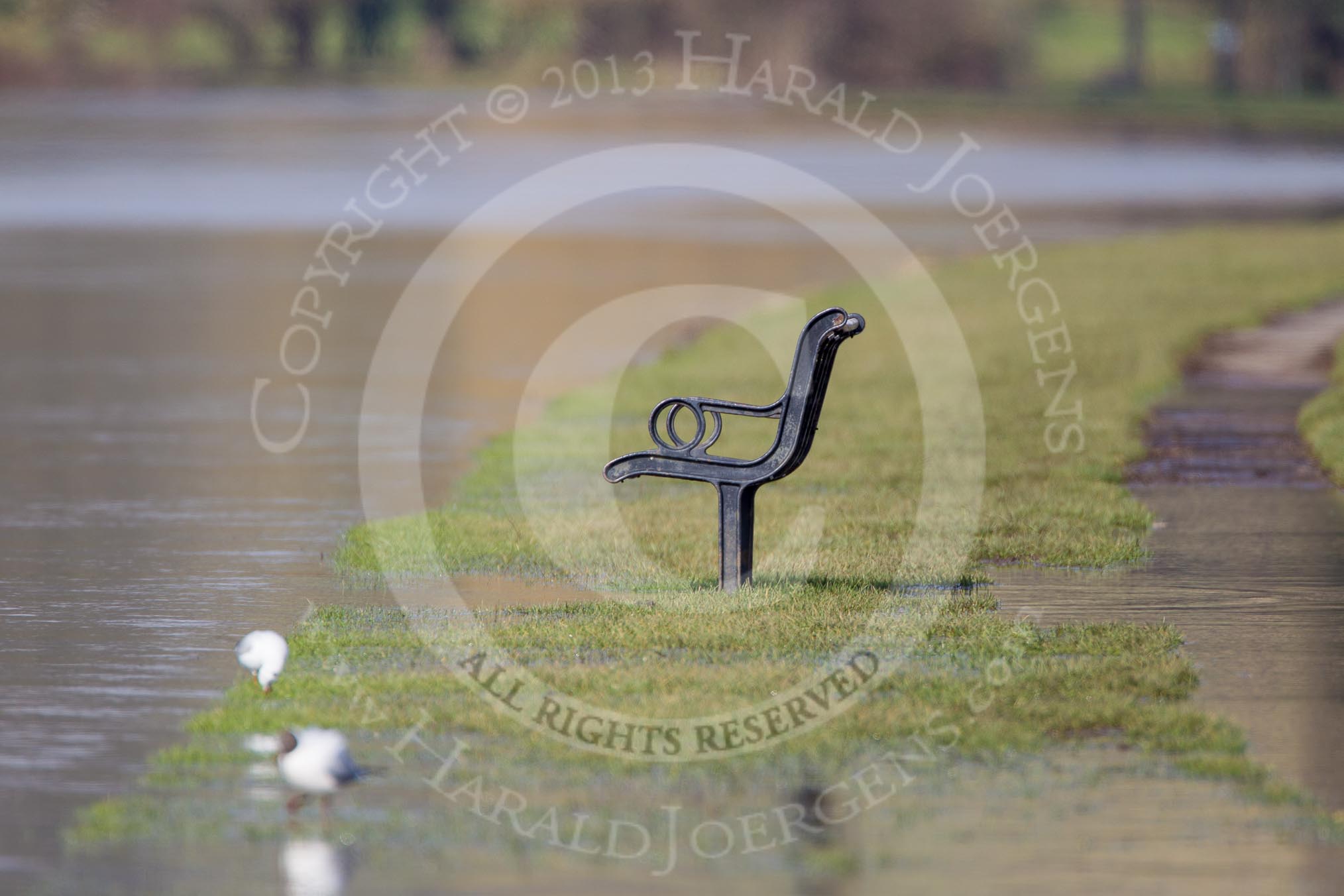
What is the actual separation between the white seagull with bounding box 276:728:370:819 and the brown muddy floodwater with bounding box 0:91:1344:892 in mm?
324

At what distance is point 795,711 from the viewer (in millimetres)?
7633

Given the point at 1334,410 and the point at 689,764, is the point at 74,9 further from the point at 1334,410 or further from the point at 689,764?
the point at 689,764

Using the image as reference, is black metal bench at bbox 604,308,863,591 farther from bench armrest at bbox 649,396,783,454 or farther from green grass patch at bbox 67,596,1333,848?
green grass patch at bbox 67,596,1333,848

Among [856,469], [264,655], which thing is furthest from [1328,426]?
[264,655]

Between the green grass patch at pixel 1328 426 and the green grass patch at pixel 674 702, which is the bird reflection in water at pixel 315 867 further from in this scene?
the green grass patch at pixel 1328 426

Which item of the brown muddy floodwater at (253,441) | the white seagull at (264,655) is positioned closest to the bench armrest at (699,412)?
the brown muddy floodwater at (253,441)

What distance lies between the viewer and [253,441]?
47.4 ft

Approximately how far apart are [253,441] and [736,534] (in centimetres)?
604

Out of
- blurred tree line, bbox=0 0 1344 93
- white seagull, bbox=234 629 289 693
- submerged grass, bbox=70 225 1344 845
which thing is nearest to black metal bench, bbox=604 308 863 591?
submerged grass, bbox=70 225 1344 845

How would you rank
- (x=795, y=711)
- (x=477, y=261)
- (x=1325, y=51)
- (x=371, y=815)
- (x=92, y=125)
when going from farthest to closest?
1. (x=1325, y=51)
2. (x=92, y=125)
3. (x=477, y=261)
4. (x=795, y=711)
5. (x=371, y=815)

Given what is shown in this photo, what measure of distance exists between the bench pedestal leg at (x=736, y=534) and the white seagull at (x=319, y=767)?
275 centimetres

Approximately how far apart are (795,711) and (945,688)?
0.62 metres

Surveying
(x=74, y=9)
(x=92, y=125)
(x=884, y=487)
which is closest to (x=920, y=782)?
(x=884, y=487)
